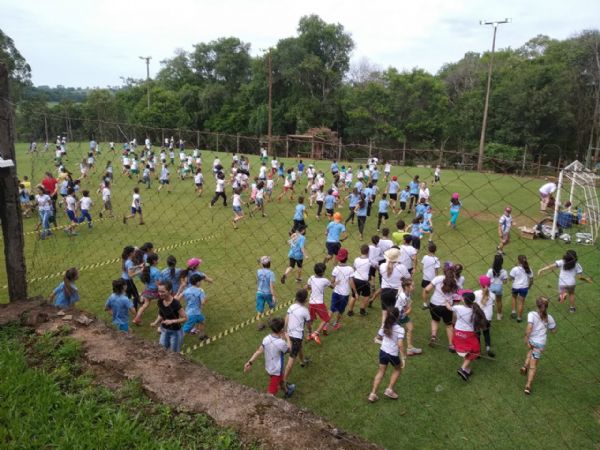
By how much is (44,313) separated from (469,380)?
17.1 ft

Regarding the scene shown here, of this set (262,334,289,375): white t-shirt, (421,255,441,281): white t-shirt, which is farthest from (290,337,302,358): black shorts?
(421,255,441,281): white t-shirt

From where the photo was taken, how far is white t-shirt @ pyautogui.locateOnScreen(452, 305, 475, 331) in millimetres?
5844

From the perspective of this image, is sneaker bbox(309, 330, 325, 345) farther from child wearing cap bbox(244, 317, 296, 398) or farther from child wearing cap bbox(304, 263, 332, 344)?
child wearing cap bbox(244, 317, 296, 398)

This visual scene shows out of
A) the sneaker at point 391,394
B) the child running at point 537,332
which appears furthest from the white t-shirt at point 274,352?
the child running at point 537,332

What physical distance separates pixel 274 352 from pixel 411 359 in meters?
2.41

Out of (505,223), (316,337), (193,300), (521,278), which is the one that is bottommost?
(316,337)

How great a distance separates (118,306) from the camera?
611cm

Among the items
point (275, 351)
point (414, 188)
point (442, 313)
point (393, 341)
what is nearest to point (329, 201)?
point (414, 188)

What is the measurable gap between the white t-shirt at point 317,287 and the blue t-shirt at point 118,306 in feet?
8.84

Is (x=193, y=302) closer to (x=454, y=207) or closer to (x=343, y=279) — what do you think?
(x=343, y=279)

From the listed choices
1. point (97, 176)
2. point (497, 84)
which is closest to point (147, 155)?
point (97, 176)

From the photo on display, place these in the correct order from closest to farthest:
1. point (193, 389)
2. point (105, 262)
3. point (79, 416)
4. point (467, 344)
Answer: point (79, 416) < point (193, 389) < point (467, 344) < point (105, 262)

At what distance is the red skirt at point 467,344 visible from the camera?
5820mm

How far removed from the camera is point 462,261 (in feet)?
36.4
